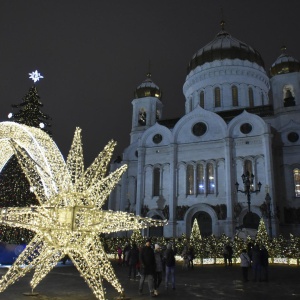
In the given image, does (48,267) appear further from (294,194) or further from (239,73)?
(239,73)

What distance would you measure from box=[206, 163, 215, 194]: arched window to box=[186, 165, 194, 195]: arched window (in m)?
1.66

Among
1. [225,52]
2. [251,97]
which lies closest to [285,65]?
[251,97]

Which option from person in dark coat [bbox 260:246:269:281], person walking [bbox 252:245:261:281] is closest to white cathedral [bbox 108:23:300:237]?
person in dark coat [bbox 260:246:269:281]

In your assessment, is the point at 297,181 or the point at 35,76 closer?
the point at 35,76

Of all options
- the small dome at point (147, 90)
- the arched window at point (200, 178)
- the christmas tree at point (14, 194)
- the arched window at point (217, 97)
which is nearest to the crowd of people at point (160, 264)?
the christmas tree at point (14, 194)

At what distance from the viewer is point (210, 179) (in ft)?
112

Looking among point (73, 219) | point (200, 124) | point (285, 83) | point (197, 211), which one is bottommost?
point (73, 219)

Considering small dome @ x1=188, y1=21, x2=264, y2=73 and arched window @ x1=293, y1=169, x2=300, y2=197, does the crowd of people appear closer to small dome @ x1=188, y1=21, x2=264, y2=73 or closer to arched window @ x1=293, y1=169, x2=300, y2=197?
arched window @ x1=293, y1=169, x2=300, y2=197

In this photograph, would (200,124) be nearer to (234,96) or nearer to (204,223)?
(234,96)

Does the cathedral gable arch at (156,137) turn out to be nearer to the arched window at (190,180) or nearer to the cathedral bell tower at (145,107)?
the arched window at (190,180)

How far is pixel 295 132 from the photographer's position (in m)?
33.4

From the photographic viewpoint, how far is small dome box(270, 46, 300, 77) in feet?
120

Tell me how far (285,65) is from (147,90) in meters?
17.0

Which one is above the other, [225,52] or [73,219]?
[225,52]
